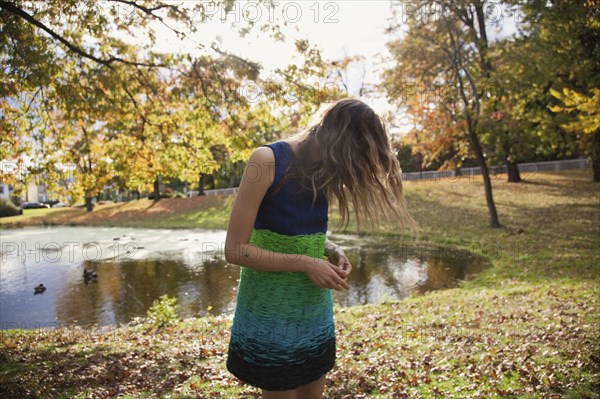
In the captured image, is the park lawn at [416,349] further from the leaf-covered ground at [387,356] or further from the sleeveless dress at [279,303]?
the sleeveless dress at [279,303]

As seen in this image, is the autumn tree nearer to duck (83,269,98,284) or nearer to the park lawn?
the park lawn

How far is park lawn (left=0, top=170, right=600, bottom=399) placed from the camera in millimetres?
4344

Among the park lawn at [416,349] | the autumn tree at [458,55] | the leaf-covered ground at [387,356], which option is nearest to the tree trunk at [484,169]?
the autumn tree at [458,55]

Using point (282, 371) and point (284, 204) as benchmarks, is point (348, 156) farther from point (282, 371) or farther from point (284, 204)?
point (282, 371)

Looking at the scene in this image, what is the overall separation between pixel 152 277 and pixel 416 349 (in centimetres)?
923

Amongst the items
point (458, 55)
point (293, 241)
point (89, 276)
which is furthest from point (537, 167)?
point (293, 241)

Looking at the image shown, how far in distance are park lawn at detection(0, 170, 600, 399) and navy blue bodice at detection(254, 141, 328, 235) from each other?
3.00 meters

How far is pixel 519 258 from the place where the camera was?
12398mm

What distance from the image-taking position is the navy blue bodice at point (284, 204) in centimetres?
184

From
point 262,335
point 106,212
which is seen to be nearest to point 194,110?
point 262,335

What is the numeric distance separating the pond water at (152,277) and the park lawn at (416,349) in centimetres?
124

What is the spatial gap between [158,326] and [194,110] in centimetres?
441

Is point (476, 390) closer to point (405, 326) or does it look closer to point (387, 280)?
point (405, 326)

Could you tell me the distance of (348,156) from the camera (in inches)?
75.3
